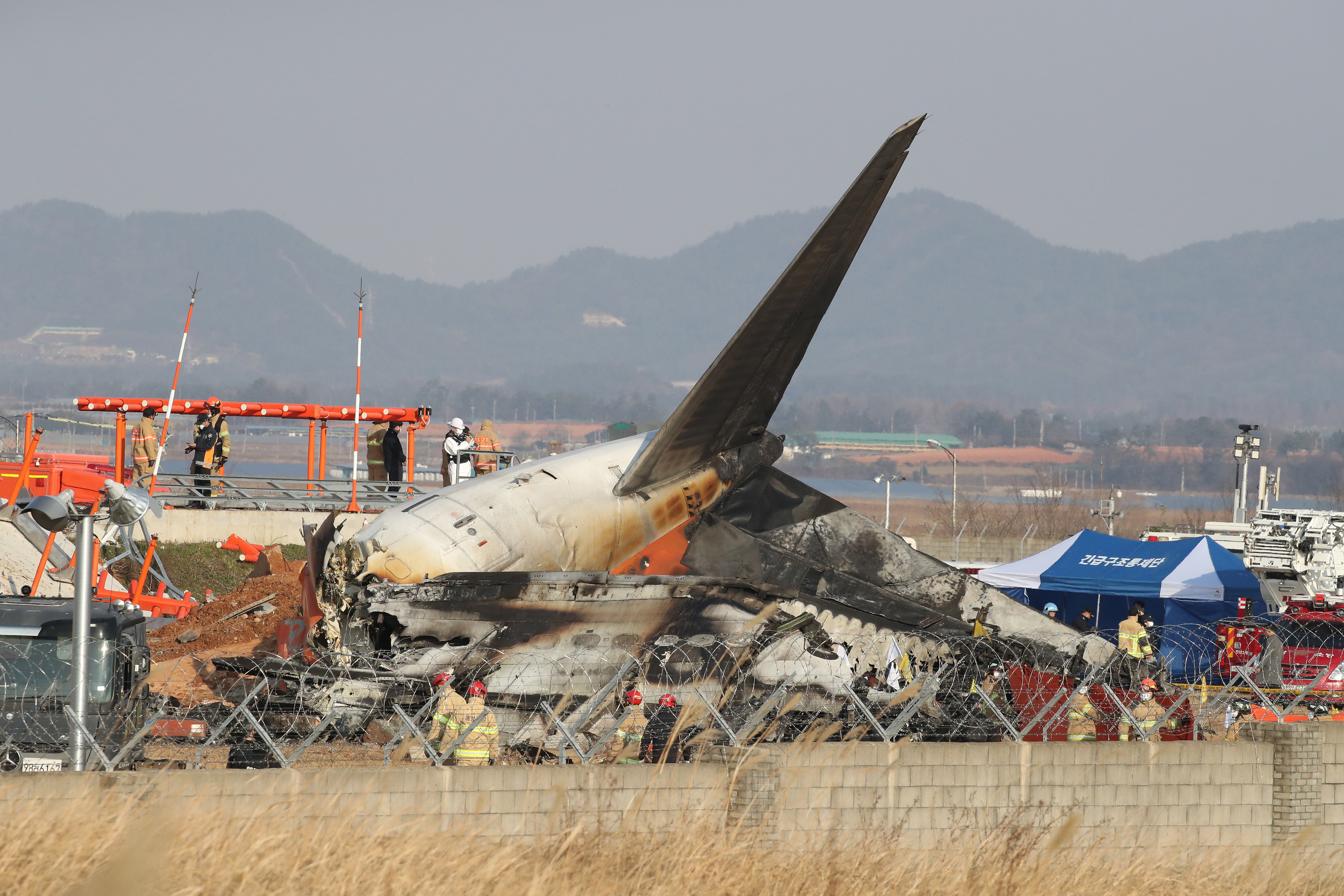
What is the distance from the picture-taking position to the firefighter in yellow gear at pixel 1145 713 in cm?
1414

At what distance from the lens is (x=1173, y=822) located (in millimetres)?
13453

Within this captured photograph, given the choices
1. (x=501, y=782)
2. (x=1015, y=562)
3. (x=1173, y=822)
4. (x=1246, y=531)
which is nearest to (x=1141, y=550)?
(x=1015, y=562)

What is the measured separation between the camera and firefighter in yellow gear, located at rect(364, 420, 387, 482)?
33.8m

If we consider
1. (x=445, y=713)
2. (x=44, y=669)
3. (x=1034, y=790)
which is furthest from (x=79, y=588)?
(x=1034, y=790)

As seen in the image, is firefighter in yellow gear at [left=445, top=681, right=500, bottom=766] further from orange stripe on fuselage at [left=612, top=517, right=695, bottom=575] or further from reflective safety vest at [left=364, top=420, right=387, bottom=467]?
reflective safety vest at [left=364, top=420, right=387, bottom=467]

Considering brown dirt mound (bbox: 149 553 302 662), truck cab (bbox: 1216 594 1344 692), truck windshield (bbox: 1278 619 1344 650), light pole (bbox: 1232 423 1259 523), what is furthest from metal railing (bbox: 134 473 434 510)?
light pole (bbox: 1232 423 1259 523)

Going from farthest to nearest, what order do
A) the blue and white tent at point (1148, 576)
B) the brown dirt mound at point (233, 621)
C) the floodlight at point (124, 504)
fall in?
1. the blue and white tent at point (1148, 576)
2. the brown dirt mound at point (233, 621)
3. the floodlight at point (124, 504)

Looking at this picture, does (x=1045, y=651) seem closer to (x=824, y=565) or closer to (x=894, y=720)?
(x=824, y=565)

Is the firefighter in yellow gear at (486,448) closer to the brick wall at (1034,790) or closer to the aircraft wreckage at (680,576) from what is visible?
the aircraft wreckage at (680,576)

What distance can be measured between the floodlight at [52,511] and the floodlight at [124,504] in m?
0.42

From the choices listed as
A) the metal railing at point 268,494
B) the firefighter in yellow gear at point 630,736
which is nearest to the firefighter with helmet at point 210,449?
the metal railing at point 268,494

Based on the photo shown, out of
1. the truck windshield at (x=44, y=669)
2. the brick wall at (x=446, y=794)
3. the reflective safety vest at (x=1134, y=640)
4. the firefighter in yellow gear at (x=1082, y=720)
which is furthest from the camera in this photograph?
the reflective safety vest at (x=1134, y=640)

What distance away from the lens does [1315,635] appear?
22203 millimetres

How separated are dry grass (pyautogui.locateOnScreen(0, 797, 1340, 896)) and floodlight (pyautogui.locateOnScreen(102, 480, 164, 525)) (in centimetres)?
254
